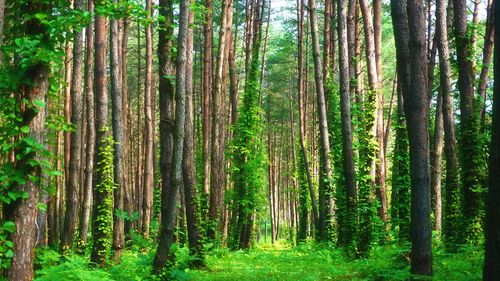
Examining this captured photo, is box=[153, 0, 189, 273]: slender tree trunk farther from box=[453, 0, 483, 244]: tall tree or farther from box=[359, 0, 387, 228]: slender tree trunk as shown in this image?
box=[453, 0, 483, 244]: tall tree

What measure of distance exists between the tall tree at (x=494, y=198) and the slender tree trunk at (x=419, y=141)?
302cm

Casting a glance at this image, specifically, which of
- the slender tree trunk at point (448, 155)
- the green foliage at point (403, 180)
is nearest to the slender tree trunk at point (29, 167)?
the green foliage at point (403, 180)

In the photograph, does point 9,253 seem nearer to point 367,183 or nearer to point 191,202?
point 191,202

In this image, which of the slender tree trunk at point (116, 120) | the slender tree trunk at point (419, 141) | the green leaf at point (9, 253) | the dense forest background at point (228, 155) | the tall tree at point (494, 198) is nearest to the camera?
the tall tree at point (494, 198)

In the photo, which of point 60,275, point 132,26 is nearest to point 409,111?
point 60,275

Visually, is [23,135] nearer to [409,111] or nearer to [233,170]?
[409,111]

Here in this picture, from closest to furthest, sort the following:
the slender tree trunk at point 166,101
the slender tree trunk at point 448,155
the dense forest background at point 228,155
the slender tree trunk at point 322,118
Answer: the dense forest background at point 228,155 < the slender tree trunk at point 166,101 < the slender tree trunk at point 448,155 < the slender tree trunk at point 322,118

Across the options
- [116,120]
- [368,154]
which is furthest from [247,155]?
[116,120]

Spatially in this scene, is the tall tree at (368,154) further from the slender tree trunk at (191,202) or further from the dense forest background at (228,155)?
the slender tree trunk at (191,202)

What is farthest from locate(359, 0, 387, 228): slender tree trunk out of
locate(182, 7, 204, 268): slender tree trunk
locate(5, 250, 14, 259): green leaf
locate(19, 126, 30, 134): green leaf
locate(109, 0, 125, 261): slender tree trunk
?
locate(5, 250, 14, 259): green leaf

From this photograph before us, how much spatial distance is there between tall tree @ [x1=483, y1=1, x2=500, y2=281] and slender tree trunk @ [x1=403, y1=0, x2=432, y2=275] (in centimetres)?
302

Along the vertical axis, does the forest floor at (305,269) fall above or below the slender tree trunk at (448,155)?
below

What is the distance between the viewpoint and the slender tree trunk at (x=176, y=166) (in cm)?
933

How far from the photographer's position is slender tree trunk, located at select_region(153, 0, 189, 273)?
30.6ft
